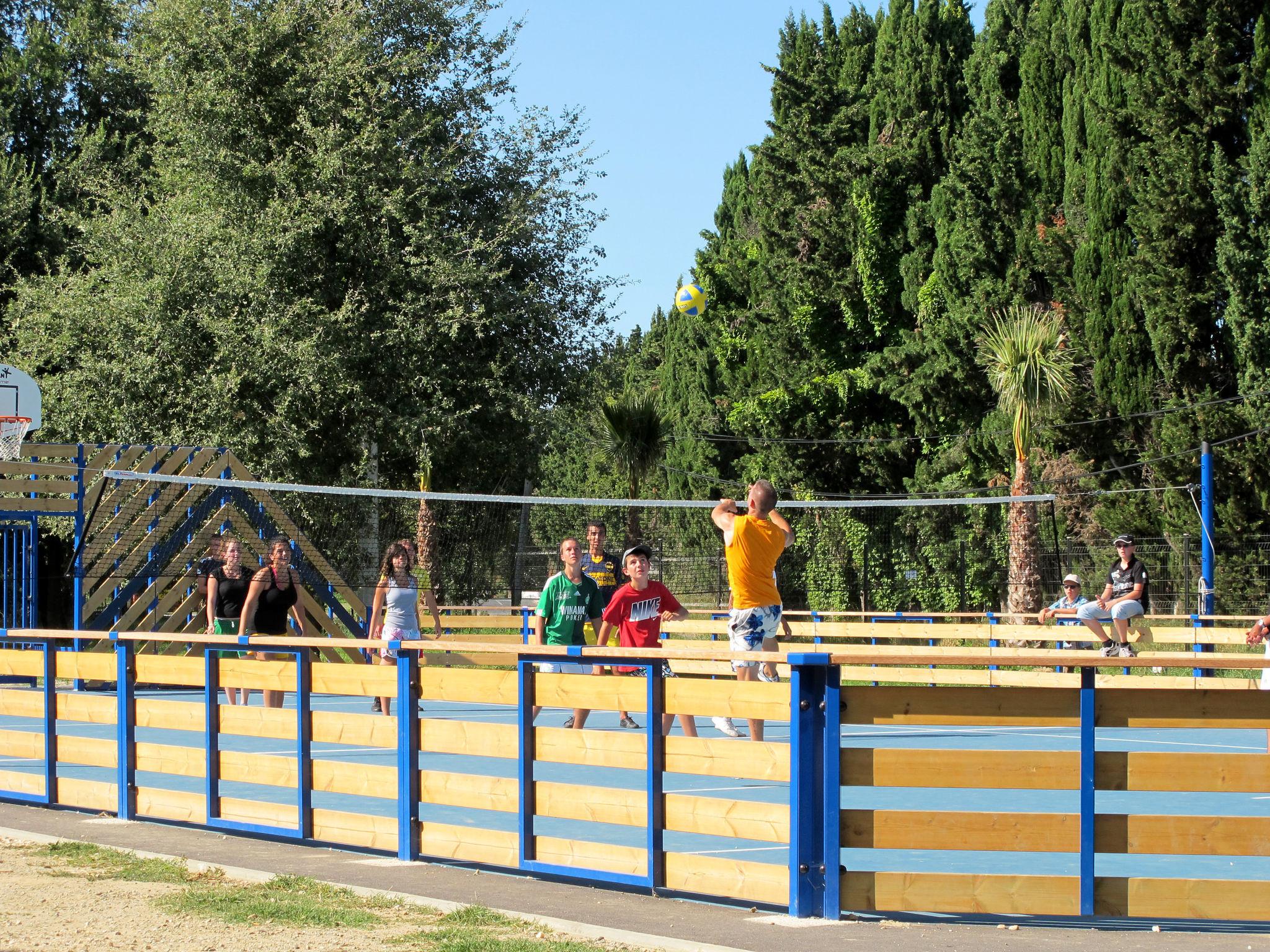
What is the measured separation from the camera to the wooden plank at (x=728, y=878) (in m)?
6.16

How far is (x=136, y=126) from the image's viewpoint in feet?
115

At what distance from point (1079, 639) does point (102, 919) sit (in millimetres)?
14317

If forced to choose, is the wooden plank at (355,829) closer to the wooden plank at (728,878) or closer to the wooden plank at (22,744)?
the wooden plank at (728,878)

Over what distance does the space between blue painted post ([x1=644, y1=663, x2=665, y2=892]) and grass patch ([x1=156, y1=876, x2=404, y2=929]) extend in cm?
112

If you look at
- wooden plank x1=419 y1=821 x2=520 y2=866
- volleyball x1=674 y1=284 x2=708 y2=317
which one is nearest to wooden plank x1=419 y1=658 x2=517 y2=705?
wooden plank x1=419 y1=821 x2=520 y2=866

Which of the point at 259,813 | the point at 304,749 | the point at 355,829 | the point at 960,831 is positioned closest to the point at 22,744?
the point at 259,813

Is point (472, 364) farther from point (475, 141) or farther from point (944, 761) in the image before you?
point (944, 761)

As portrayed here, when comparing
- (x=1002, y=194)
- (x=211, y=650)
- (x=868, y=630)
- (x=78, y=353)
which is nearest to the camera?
(x=211, y=650)

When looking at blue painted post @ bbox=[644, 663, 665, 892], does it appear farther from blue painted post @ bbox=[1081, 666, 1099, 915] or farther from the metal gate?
the metal gate

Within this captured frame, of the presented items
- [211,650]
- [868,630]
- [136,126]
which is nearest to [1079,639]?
[868,630]

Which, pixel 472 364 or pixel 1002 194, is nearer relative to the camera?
pixel 472 364

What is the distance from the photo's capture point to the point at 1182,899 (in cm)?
587

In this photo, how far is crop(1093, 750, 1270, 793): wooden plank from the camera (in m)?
5.95

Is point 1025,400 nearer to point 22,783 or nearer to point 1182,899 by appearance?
point 22,783
